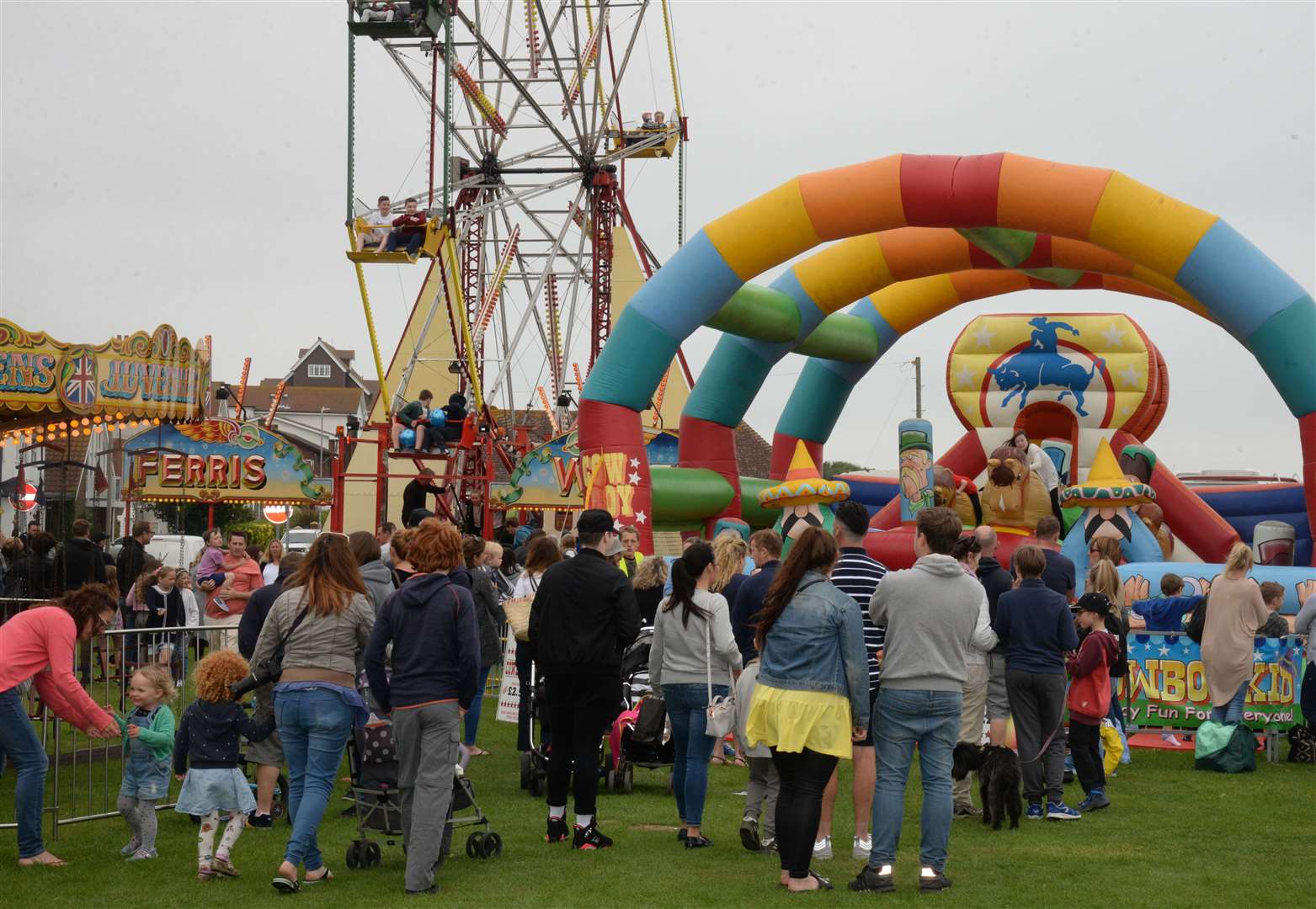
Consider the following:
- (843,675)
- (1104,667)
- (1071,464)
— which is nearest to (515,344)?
(1071,464)

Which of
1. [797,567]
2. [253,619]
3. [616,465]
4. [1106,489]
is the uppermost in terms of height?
[616,465]

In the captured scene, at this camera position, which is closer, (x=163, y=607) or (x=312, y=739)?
(x=312, y=739)

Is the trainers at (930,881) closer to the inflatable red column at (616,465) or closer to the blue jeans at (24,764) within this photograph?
the blue jeans at (24,764)

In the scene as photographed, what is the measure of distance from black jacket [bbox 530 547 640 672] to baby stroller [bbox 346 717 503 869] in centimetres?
76

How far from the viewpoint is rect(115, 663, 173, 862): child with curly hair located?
7.35m

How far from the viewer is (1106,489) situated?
1636 centimetres

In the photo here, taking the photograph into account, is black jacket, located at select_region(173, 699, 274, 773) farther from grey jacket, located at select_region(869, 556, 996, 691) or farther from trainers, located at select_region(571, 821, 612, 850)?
grey jacket, located at select_region(869, 556, 996, 691)

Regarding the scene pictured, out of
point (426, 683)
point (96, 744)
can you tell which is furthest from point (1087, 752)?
point (96, 744)

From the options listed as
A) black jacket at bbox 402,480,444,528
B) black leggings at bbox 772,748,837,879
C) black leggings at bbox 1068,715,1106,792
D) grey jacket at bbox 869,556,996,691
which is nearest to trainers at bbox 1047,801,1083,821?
black leggings at bbox 1068,715,1106,792

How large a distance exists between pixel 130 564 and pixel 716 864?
10.0 meters

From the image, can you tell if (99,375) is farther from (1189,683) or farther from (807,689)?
(1189,683)

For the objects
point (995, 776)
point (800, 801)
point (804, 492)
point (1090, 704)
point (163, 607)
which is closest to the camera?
point (800, 801)

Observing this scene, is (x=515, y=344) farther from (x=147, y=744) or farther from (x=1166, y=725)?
(x=147, y=744)

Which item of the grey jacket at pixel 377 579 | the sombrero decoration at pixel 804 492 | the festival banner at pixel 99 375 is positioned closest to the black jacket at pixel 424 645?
the grey jacket at pixel 377 579
